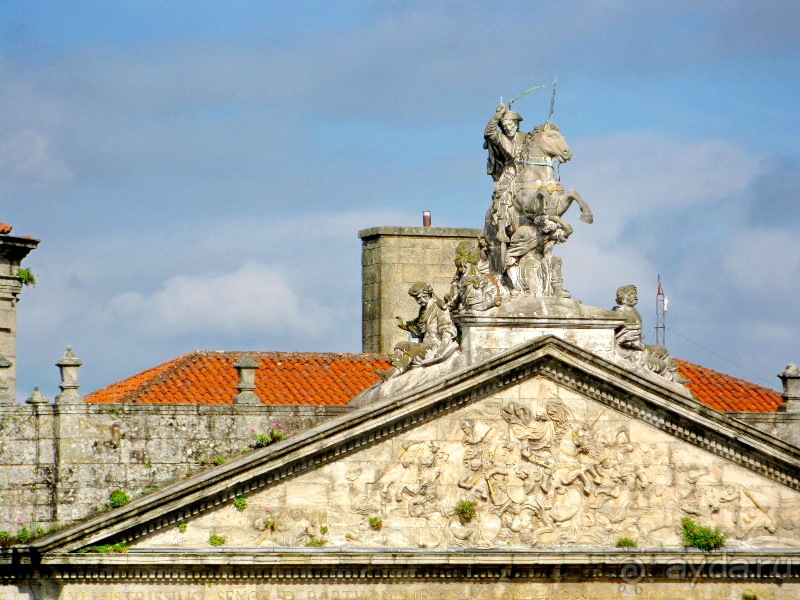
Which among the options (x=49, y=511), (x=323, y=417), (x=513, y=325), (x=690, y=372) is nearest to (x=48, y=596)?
(x=49, y=511)

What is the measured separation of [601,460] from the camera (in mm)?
47062

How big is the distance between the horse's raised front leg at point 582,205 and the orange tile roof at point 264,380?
8.51m

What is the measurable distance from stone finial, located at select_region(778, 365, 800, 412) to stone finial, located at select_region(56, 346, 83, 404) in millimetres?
13091

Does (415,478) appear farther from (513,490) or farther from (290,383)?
(290,383)

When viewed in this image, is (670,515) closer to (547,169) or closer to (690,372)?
(547,169)

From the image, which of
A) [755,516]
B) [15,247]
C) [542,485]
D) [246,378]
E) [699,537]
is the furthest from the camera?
[15,247]

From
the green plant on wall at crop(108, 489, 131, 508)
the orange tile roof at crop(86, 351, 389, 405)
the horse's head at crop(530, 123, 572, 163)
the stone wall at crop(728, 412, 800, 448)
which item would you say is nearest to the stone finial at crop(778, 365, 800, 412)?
the stone wall at crop(728, 412, 800, 448)

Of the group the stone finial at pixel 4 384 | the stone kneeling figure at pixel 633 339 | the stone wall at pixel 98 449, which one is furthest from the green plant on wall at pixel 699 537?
the stone finial at pixel 4 384

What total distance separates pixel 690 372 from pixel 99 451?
15.5 meters

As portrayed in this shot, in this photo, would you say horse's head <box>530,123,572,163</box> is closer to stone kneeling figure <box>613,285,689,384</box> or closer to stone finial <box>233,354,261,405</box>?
stone kneeling figure <box>613,285,689,384</box>

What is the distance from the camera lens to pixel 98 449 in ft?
154

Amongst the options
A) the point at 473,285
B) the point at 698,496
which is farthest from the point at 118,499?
the point at 698,496

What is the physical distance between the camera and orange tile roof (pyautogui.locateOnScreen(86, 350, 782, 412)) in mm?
54250

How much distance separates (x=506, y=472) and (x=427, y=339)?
8.97ft
